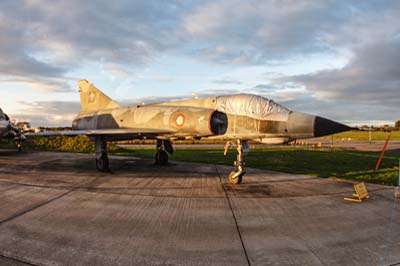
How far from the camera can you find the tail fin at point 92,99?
16797 mm

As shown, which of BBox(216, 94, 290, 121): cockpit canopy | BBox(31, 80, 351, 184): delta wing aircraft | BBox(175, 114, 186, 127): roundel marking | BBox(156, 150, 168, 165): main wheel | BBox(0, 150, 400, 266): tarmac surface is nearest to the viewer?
BBox(0, 150, 400, 266): tarmac surface

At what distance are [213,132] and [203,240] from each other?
5.75 m

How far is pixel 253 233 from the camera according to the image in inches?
224

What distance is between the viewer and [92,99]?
17.4 m

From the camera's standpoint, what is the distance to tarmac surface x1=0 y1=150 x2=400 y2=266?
464cm

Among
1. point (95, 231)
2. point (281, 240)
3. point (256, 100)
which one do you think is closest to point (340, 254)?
point (281, 240)

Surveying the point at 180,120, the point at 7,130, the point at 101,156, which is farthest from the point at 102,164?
the point at 7,130

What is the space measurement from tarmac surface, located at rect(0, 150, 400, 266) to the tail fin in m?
6.76

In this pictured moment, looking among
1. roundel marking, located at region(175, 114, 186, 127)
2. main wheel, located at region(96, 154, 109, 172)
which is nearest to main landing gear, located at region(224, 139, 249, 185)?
roundel marking, located at region(175, 114, 186, 127)

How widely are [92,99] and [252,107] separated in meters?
11.1

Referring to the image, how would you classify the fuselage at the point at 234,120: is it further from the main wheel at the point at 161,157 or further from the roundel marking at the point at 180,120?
the main wheel at the point at 161,157

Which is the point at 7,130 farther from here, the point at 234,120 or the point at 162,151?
the point at 234,120

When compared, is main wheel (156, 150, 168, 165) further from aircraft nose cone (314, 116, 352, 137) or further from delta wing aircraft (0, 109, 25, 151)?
delta wing aircraft (0, 109, 25, 151)

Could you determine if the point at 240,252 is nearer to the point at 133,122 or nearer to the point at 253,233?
the point at 253,233
